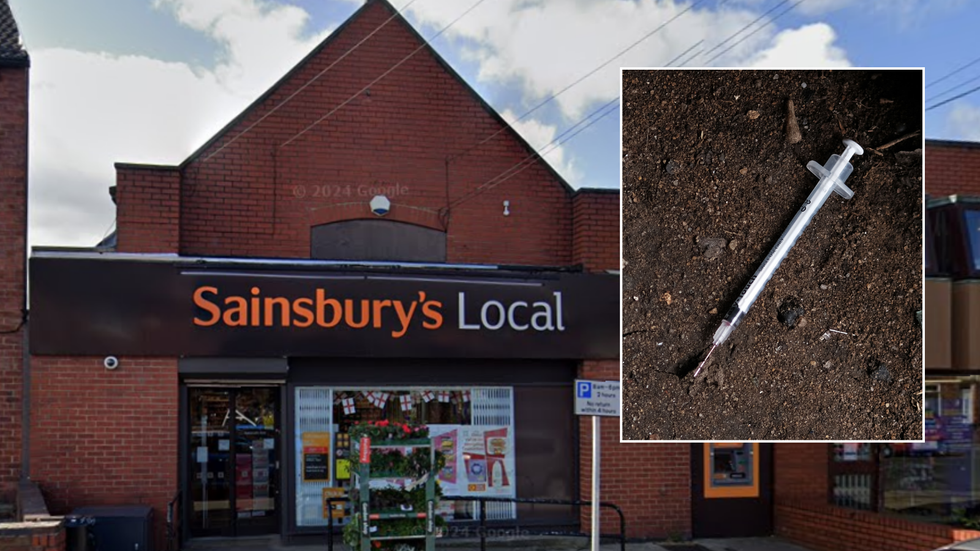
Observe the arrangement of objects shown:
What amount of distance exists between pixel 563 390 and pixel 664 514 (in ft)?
6.57

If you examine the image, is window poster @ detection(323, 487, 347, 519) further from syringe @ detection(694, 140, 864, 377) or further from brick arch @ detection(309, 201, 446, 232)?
syringe @ detection(694, 140, 864, 377)

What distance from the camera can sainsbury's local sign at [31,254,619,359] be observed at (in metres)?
8.54

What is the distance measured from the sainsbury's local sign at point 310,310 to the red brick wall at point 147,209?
253mm

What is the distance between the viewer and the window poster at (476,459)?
9.91 metres

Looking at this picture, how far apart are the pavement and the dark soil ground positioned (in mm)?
6208

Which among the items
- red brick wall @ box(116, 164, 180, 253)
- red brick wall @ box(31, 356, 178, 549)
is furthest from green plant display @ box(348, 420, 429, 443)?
red brick wall @ box(116, 164, 180, 253)

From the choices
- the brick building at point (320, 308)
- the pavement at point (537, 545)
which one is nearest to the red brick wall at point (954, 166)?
the brick building at point (320, 308)

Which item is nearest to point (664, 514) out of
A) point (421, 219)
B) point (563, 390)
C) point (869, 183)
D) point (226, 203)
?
point (563, 390)

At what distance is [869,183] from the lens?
3.54 meters

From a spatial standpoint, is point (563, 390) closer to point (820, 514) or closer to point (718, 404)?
point (820, 514)

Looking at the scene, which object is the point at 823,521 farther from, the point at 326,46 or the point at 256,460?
the point at 326,46

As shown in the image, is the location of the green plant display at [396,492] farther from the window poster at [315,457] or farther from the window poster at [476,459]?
the window poster at [476,459]

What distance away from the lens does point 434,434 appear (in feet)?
32.5

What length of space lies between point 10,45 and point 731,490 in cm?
1009
